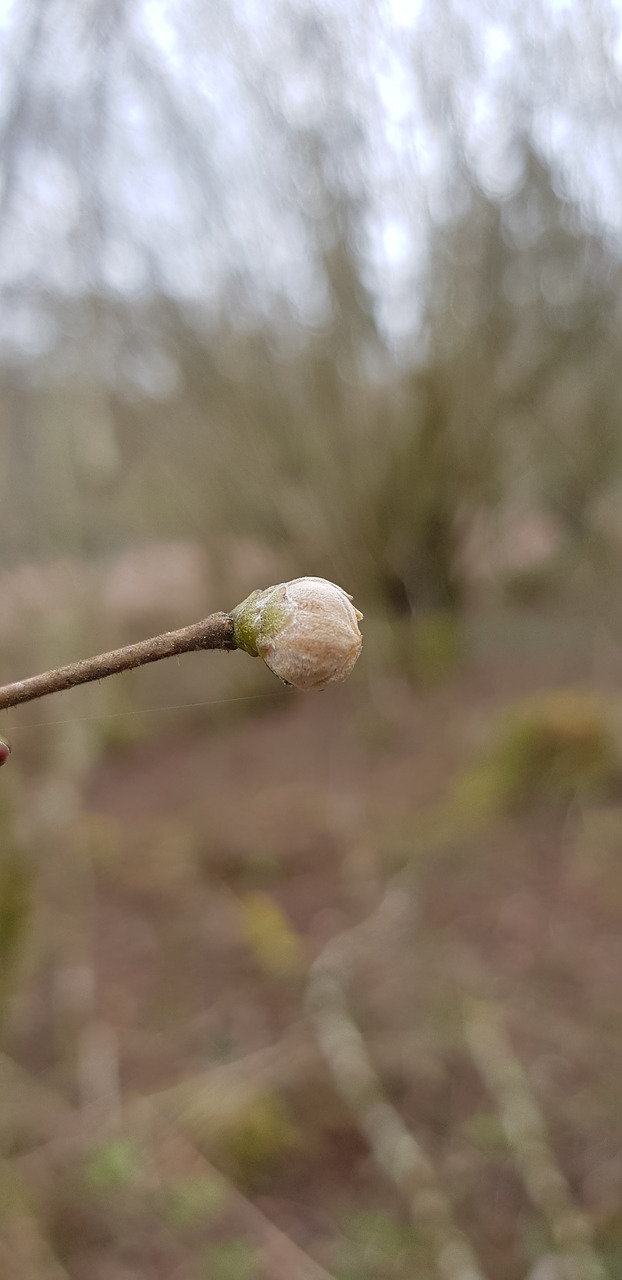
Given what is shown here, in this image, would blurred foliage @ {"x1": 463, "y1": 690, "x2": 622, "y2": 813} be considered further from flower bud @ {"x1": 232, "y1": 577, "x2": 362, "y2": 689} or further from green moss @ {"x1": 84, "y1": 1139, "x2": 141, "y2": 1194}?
flower bud @ {"x1": 232, "y1": 577, "x2": 362, "y2": 689}

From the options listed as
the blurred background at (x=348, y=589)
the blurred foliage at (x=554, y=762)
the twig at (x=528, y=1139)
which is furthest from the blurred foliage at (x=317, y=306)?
the twig at (x=528, y=1139)

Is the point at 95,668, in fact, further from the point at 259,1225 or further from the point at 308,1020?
the point at 308,1020

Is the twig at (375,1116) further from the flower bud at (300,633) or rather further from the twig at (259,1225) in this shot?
the flower bud at (300,633)

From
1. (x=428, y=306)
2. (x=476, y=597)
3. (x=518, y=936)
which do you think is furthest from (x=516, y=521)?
(x=518, y=936)

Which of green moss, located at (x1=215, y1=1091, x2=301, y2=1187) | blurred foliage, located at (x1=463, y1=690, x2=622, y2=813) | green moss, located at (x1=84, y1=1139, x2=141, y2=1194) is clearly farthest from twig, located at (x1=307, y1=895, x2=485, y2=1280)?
blurred foliage, located at (x1=463, y1=690, x2=622, y2=813)

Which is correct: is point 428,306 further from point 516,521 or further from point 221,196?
point 516,521

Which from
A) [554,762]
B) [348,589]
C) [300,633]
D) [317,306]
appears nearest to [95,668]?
[300,633]

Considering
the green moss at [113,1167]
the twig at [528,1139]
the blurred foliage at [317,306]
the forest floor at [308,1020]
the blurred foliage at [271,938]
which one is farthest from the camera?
the blurred foliage at [271,938]
